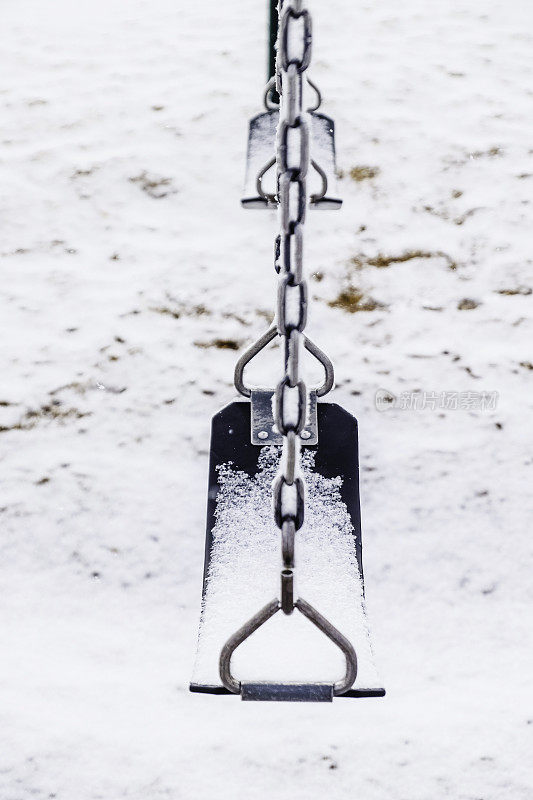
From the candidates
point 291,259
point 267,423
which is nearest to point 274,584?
point 267,423

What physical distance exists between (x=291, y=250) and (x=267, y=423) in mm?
444

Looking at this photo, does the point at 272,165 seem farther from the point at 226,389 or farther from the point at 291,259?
the point at 291,259

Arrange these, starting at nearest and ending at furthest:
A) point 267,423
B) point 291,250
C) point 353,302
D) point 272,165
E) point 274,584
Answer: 1. point 291,250
2. point 274,584
3. point 267,423
4. point 272,165
5. point 353,302

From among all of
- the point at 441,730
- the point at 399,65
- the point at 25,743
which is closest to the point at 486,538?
the point at 441,730

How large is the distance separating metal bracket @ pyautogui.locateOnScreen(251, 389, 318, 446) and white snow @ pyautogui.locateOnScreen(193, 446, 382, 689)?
16 mm

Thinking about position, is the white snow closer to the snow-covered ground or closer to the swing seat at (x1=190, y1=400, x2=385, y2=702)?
the swing seat at (x1=190, y1=400, x2=385, y2=702)

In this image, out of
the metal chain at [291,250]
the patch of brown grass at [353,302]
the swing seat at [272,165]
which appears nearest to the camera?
the metal chain at [291,250]

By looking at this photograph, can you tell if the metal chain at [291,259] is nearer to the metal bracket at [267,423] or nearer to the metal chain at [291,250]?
the metal chain at [291,250]

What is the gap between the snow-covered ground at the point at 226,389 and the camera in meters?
0.85

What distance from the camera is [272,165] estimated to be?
3.37 feet

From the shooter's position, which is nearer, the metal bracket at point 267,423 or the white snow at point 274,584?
the white snow at point 274,584

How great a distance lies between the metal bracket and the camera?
862 mm

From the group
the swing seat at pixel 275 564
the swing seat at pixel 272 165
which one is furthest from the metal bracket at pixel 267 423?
the swing seat at pixel 272 165

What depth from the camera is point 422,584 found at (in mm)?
983
